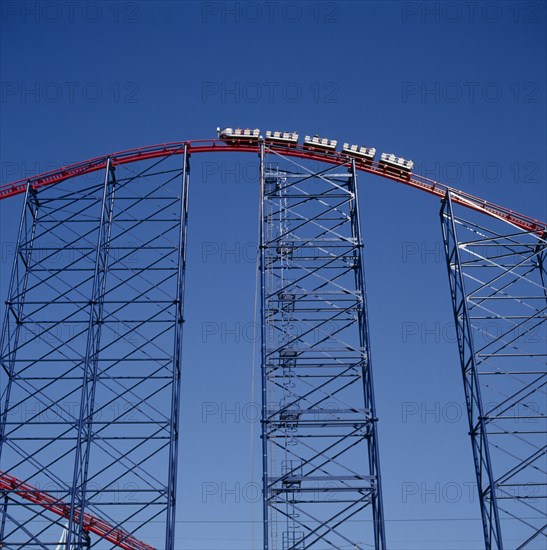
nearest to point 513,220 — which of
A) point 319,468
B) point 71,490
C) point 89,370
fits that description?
point 319,468

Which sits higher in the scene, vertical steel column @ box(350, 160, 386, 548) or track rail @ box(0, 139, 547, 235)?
track rail @ box(0, 139, 547, 235)

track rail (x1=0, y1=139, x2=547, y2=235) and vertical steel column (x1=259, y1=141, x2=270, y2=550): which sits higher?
track rail (x1=0, y1=139, x2=547, y2=235)

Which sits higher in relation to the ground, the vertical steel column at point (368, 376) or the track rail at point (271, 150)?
the track rail at point (271, 150)

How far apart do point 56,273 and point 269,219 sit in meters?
5.96

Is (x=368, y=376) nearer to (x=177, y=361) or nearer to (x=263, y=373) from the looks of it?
(x=263, y=373)

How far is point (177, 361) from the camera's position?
20750mm

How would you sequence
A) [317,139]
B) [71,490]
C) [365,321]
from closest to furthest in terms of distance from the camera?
[71,490] → [365,321] → [317,139]

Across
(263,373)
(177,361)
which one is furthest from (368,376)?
(177,361)

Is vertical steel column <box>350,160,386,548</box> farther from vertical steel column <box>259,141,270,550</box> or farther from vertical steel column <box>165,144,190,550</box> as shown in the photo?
vertical steel column <box>165,144,190,550</box>

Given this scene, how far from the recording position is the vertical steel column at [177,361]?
1830 cm

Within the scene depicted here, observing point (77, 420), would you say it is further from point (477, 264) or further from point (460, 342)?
point (477, 264)

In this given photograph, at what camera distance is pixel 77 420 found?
19453mm

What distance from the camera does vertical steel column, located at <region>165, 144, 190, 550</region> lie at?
18297 millimetres

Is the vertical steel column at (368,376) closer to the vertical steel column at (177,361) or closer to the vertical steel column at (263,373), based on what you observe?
the vertical steel column at (263,373)
